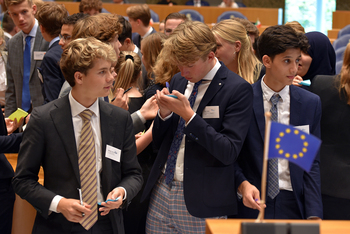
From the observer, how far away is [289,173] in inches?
76.4

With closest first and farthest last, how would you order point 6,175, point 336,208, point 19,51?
1. point 6,175
2. point 336,208
3. point 19,51

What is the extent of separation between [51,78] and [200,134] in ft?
5.34

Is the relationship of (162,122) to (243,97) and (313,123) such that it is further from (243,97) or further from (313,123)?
(313,123)

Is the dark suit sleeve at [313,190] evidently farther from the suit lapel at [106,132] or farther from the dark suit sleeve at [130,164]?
the suit lapel at [106,132]

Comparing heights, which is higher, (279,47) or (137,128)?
(279,47)

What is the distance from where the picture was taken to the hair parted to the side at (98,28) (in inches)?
92.3

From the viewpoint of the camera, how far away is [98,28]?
2363 millimetres

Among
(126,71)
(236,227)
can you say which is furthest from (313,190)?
(126,71)

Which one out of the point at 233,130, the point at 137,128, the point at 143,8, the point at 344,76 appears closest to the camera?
the point at 233,130

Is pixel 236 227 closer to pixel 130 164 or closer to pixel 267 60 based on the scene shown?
pixel 130 164

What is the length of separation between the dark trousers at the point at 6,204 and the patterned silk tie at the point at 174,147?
3.16ft

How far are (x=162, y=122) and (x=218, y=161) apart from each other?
37 cm

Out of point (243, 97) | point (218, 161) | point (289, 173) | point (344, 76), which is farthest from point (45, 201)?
point (344, 76)

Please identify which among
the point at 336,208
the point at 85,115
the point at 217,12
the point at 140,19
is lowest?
the point at 217,12
